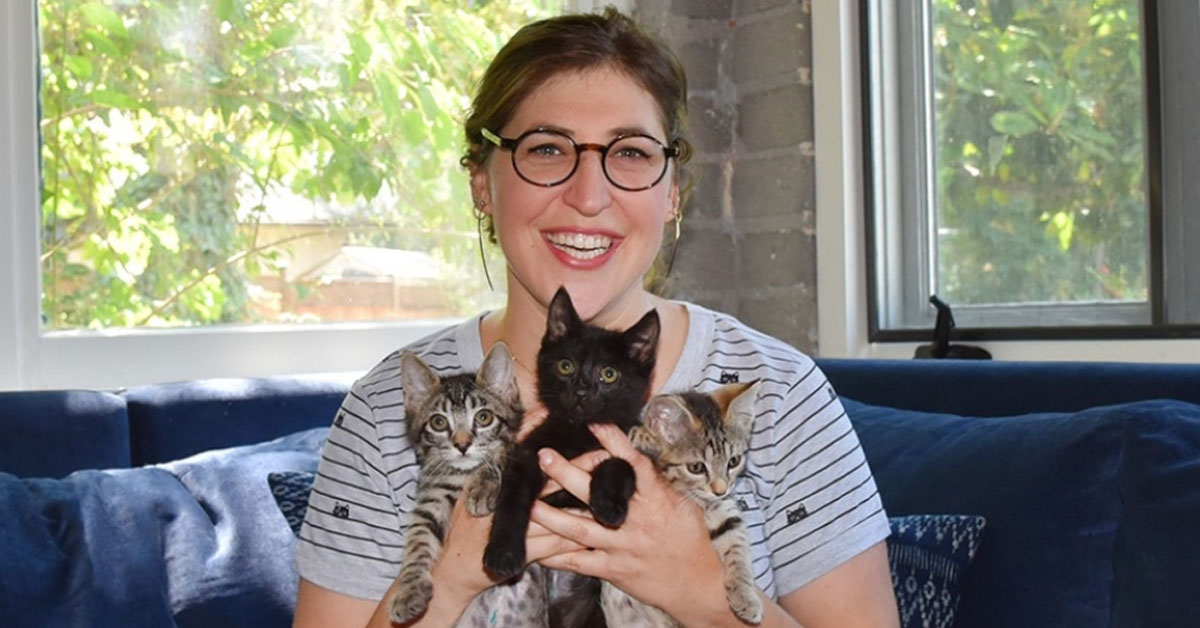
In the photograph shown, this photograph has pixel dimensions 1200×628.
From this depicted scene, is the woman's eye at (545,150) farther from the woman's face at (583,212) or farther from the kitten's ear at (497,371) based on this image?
the kitten's ear at (497,371)

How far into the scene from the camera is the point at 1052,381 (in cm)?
205

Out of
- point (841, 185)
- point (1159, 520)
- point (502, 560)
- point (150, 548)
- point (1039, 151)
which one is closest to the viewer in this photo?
point (502, 560)

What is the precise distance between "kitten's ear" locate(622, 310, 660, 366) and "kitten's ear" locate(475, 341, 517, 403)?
0.39 ft

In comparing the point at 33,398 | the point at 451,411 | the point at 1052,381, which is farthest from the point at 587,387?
the point at 33,398

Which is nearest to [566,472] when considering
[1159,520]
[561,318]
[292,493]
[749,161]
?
[561,318]

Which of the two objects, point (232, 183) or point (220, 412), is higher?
point (232, 183)

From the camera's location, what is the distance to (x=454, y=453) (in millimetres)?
1295

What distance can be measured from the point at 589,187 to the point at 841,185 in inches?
67.1

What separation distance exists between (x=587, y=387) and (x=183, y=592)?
3.66 feet

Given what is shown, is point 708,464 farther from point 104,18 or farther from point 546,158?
point 104,18

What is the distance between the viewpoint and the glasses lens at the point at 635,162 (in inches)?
54.7

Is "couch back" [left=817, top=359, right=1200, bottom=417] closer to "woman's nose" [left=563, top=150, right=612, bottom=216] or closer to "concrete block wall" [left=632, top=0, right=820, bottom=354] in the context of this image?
"concrete block wall" [left=632, top=0, right=820, bottom=354]

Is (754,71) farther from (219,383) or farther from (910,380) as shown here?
(219,383)

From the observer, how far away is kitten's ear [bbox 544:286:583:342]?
4.08 feet
